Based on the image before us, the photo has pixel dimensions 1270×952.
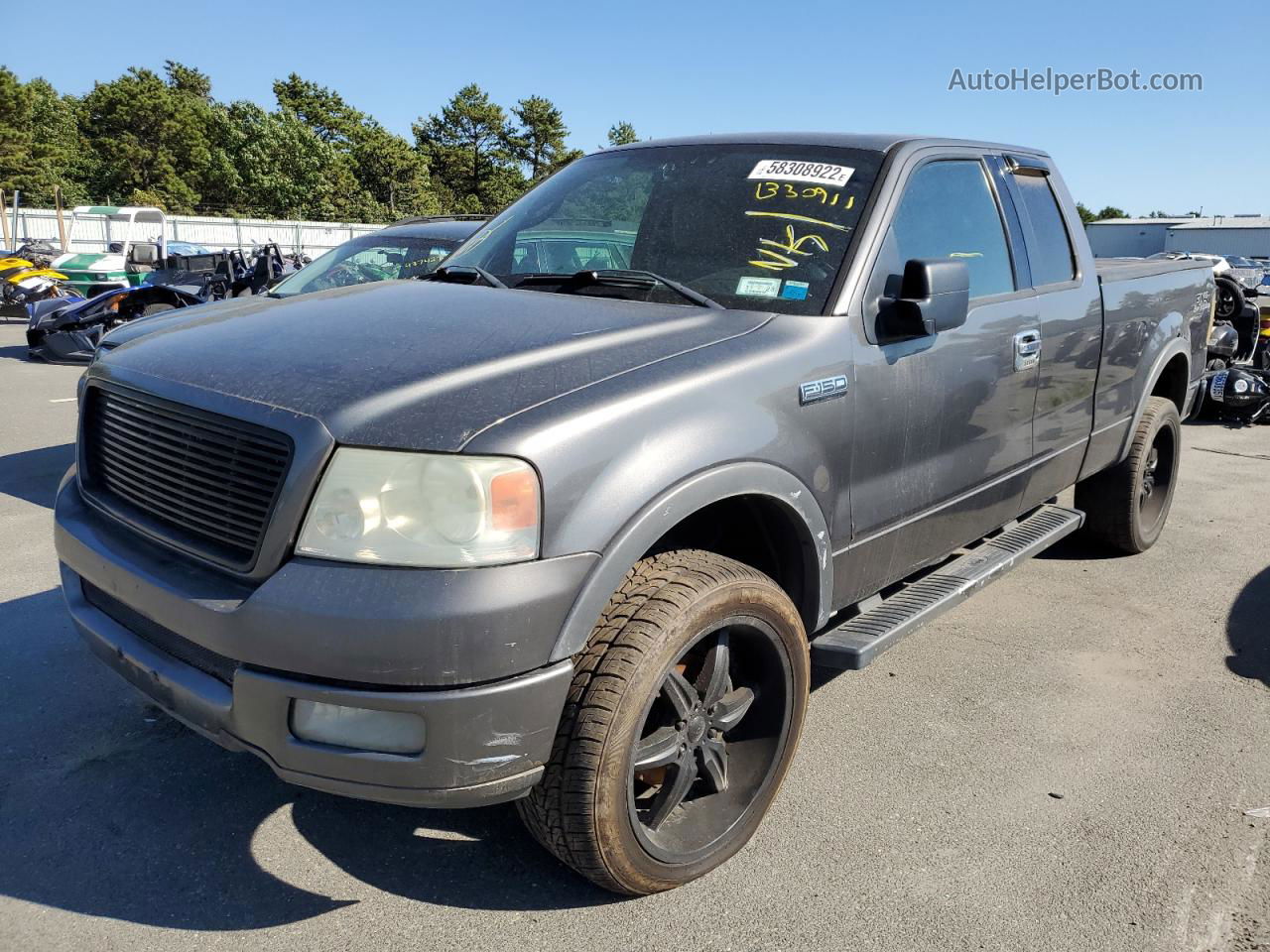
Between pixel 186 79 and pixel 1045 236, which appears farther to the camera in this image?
pixel 186 79

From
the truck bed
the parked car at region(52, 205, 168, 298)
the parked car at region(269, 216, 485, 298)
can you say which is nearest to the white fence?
the parked car at region(52, 205, 168, 298)

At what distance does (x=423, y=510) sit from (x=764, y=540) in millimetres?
1148

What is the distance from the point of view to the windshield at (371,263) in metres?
7.20

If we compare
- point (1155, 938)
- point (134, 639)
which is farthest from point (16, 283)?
point (1155, 938)

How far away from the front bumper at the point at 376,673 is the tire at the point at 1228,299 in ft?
32.2

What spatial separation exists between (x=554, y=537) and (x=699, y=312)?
1.02 meters

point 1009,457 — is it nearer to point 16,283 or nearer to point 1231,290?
point 1231,290

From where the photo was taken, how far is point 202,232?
3725 cm

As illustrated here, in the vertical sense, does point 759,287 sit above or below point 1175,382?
Result: above

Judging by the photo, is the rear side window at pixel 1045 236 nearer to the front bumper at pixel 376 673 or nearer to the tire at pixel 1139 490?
the tire at pixel 1139 490

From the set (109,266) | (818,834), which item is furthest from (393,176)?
(818,834)

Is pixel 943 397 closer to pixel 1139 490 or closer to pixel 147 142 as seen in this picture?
pixel 1139 490

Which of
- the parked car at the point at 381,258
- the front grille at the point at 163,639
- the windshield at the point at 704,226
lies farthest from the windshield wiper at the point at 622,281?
the parked car at the point at 381,258

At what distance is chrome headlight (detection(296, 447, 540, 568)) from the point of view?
201cm
